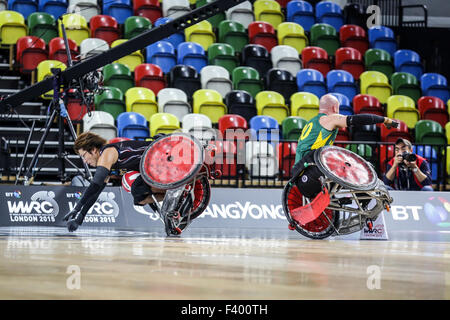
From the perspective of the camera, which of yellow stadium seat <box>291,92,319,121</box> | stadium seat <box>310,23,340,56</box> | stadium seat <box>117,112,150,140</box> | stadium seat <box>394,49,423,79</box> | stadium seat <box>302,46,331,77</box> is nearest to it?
stadium seat <box>117,112,150,140</box>

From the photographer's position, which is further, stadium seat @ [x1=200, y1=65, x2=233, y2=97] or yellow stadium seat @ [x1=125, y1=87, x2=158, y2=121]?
stadium seat @ [x1=200, y1=65, x2=233, y2=97]

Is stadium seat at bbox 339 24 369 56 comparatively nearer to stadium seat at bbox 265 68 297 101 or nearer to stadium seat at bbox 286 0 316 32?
stadium seat at bbox 286 0 316 32

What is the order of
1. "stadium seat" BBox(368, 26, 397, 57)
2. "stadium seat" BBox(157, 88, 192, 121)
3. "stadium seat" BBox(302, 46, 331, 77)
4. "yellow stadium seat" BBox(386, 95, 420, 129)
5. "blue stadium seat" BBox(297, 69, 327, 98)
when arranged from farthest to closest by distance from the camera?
1. "stadium seat" BBox(368, 26, 397, 57)
2. "stadium seat" BBox(302, 46, 331, 77)
3. "blue stadium seat" BBox(297, 69, 327, 98)
4. "yellow stadium seat" BBox(386, 95, 420, 129)
5. "stadium seat" BBox(157, 88, 192, 121)

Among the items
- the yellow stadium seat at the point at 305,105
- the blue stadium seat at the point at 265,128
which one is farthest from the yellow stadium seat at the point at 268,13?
the blue stadium seat at the point at 265,128

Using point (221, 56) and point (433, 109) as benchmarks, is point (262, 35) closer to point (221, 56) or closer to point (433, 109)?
point (221, 56)

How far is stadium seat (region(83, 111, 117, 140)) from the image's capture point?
32.2ft


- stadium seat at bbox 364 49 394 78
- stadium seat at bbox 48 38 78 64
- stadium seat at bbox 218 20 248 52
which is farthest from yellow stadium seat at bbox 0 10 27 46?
stadium seat at bbox 364 49 394 78

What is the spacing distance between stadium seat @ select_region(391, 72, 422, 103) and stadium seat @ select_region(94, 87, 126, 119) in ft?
18.3

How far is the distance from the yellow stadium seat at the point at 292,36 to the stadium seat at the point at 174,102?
10.6 feet

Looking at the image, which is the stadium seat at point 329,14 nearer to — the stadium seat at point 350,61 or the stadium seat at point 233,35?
the stadium seat at point 350,61
